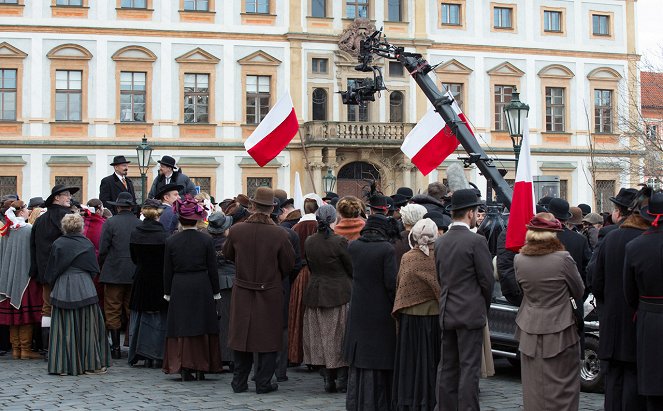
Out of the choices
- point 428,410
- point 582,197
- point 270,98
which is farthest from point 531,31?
point 428,410

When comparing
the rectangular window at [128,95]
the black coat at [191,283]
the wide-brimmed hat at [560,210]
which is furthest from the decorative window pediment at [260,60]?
the wide-brimmed hat at [560,210]

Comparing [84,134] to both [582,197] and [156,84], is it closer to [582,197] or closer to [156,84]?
[156,84]

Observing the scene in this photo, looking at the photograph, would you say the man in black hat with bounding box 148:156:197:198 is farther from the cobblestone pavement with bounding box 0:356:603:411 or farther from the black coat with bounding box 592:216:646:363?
the black coat with bounding box 592:216:646:363

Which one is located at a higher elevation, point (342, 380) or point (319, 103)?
point (319, 103)

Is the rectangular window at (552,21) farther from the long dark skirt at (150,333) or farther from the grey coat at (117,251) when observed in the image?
the long dark skirt at (150,333)

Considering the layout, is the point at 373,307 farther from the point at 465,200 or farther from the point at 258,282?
the point at 258,282

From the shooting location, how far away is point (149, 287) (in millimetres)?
11414

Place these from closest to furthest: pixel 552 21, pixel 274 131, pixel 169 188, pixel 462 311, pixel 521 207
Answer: pixel 462 311 < pixel 521 207 < pixel 169 188 < pixel 274 131 < pixel 552 21

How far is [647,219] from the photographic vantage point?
23.4ft

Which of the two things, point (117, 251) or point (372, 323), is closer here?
point (372, 323)

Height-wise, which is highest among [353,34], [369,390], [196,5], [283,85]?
[196,5]

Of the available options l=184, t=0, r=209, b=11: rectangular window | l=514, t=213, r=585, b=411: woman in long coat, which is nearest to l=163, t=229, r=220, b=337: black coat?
l=514, t=213, r=585, b=411: woman in long coat

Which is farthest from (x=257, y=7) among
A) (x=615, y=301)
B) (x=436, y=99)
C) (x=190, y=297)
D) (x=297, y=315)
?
(x=615, y=301)

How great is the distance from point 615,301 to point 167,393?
15.2 feet
